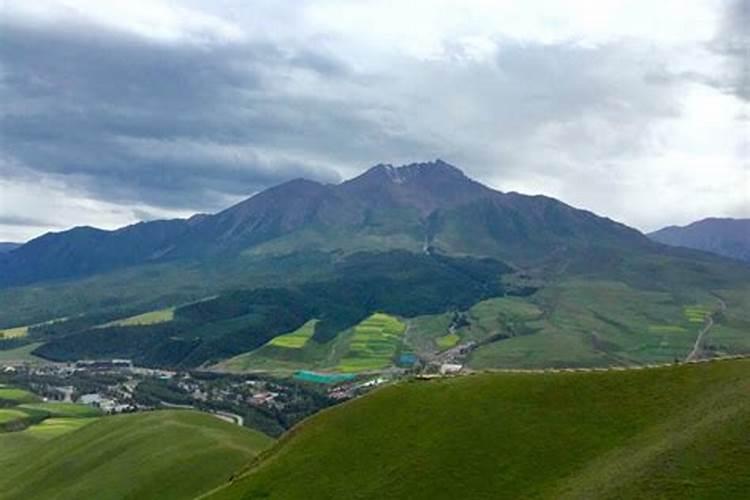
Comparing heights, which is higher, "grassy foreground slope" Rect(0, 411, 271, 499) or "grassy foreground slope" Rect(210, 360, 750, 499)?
"grassy foreground slope" Rect(210, 360, 750, 499)

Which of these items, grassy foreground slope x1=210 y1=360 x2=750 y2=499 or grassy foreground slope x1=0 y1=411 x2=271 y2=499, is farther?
grassy foreground slope x1=0 y1=411 x2=271 y2=499

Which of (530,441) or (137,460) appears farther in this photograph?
(137,460)

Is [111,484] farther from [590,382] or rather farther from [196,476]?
[590,382]

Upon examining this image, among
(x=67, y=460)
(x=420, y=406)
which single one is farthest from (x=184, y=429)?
(x=420, y=406)

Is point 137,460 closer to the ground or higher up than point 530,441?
closer to the ground
